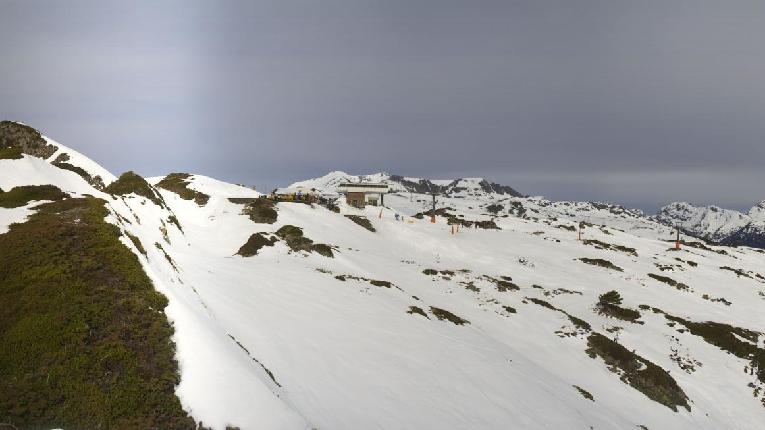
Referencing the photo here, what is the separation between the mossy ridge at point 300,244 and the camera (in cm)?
4081

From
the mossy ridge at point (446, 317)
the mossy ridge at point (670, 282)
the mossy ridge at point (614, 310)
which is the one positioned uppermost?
the mossy ridge at point (446, 317)

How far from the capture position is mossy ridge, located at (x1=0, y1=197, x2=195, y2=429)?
861 centimetres

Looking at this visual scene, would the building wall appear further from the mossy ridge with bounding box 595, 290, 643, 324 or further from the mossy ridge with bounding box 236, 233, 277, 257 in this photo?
the mossy ridge with bounding box 595, 290, 643, 324

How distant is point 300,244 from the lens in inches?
1665

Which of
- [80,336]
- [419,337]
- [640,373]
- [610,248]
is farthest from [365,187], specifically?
[80,336]

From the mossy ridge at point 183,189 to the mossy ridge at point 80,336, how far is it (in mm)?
53556

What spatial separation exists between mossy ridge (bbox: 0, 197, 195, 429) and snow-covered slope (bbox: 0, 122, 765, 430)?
676mm

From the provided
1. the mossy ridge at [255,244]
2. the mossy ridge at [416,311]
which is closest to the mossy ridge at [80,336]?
the mossy ridge at [416,311]

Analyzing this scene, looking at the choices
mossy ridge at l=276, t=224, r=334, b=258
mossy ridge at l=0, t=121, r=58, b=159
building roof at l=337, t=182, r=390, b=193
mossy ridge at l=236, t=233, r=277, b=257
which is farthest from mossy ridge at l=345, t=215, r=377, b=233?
mossy ridge at l=0, t=121, r=58, b=159

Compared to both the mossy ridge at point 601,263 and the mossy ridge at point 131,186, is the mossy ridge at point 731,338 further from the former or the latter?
the mossy ridge at point 131,186

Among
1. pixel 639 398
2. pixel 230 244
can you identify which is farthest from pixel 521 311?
pixel 230 244

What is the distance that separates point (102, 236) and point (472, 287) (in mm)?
33134

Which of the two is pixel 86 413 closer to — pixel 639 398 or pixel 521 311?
pixel 639 398

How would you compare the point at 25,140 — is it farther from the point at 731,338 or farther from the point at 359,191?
the point at 359,191
